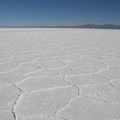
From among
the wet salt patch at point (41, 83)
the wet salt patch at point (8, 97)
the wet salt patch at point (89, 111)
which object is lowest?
the wet salt patch at point (41, 83)

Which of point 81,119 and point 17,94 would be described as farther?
point 17,94

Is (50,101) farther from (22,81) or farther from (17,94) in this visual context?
(22,81)

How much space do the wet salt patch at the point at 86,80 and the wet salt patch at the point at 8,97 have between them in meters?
0.51

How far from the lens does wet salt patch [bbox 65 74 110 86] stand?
1819mm

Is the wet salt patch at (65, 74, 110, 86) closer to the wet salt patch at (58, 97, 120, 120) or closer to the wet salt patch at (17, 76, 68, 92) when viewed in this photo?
the wet salt patch at (17, 76, 68, 92)

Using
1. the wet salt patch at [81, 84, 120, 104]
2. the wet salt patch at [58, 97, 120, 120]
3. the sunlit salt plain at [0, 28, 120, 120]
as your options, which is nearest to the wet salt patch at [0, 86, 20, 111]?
the sunlit salt plain at [0, 28, 120, 120]

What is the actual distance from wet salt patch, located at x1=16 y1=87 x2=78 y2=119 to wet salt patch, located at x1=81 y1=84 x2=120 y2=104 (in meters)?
0.10

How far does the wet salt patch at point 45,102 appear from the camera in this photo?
1230mm

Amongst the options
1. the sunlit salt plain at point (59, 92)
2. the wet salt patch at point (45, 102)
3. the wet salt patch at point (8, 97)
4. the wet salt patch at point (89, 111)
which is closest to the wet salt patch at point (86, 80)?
the sunlit salt plain at point (59, 92)

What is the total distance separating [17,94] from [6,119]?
1.27 ft

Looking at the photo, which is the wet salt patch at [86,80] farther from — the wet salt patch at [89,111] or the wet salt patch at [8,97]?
the wet salt patch at [8,97]

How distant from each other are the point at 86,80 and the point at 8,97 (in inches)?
28.9

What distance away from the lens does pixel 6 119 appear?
114 centimetres

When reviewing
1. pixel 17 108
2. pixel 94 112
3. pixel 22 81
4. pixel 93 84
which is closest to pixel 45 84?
pixel 22 81
